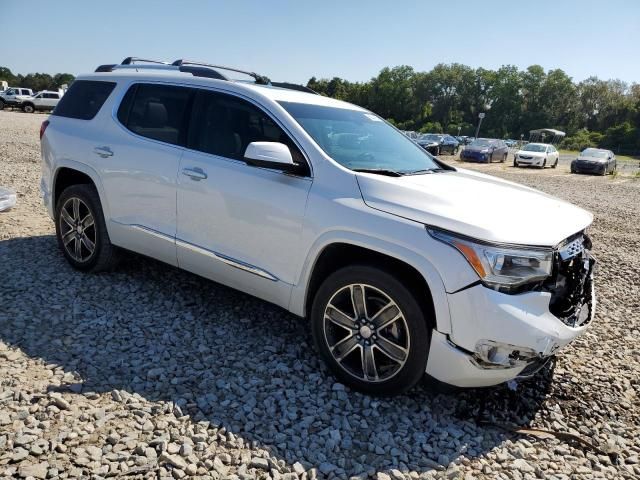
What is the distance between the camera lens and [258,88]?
11.6 feet

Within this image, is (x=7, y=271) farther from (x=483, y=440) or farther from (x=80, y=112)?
(x=483, y=440)

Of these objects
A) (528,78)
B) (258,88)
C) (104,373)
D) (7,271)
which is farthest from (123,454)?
(528,78)

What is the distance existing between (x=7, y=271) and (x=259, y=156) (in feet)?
10.1

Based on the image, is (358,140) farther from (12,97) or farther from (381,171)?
(12,97)

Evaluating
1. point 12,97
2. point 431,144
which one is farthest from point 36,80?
point 431,144

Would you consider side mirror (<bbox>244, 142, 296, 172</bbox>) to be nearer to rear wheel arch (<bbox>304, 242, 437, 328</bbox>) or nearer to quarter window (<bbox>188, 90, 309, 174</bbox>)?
quarter window (<bbox>188, 90, 309, 174</bbox>)

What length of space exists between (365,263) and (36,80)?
101 metres

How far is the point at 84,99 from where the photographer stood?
439 centimetres

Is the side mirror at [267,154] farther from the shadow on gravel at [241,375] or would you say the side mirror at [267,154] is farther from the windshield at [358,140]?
the shadow on gravel at [241,375]

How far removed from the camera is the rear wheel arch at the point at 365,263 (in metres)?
2.68

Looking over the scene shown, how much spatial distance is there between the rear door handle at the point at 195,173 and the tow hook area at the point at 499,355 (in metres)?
2.20

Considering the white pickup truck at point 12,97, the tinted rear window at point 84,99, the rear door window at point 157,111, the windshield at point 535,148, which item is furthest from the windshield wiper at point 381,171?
the white pickup truck at point 12,97

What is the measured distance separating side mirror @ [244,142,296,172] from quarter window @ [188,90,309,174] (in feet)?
0.96

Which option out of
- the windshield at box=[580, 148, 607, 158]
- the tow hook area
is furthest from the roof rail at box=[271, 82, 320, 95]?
the windshield at box=[580, 148, 607, 158]
